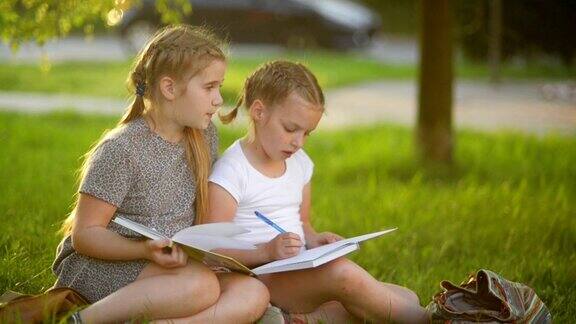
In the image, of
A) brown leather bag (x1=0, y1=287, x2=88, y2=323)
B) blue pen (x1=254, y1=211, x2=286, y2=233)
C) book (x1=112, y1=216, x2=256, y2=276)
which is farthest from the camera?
blue pen (x1=254, y1=211, x2=286, y2=233)

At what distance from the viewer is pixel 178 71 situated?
3.75 meters

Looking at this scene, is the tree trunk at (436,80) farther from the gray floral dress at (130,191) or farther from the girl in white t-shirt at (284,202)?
the gray floral dress at (130,191)

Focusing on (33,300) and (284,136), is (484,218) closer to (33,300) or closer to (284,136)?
(284,136)

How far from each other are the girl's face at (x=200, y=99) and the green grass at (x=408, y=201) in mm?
1033

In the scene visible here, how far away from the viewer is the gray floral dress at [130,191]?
363 centimetres

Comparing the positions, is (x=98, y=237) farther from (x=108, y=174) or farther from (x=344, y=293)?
(x=344, y=293)

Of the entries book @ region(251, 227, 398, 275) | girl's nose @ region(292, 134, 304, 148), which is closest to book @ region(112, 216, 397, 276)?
book @ region(251, 227, 398, 275)

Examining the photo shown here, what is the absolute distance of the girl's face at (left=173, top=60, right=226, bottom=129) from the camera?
3764 millimetres

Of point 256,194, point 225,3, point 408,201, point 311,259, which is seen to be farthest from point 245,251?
point 225,3

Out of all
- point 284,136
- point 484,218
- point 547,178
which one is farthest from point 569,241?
point 284,136

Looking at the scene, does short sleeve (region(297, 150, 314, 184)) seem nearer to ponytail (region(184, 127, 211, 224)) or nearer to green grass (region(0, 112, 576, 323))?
ponytail (region(184, 127, 211, 224))

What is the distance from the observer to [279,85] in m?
3.97

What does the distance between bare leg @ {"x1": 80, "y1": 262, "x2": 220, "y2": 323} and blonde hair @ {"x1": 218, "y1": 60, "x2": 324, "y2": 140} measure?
27.4 inches

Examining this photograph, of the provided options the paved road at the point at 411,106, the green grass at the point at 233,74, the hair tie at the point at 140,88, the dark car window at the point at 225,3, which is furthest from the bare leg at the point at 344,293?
the dark car window at the point at 225,3
